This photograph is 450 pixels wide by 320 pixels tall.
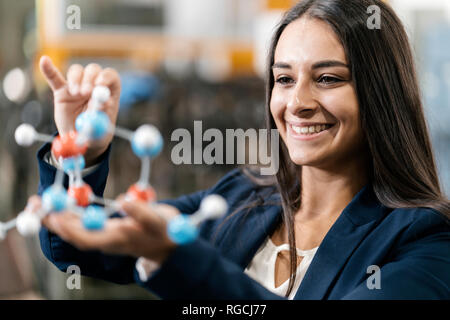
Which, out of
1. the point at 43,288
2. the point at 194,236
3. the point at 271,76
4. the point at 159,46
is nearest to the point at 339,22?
the point at 271,76

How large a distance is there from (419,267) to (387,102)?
345 millimetres

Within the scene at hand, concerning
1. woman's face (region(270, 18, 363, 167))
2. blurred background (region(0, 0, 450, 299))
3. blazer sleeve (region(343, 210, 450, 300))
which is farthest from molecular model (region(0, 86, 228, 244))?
blurred background (region(0, 0, 450, 299))

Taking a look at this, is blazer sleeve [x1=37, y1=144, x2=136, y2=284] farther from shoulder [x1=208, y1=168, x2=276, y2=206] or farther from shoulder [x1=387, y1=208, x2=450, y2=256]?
shoulder [x1=387, y1=208, x2=450, y2=256]

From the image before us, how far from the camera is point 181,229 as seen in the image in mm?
603

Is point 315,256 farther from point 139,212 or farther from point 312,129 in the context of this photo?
point 139,212

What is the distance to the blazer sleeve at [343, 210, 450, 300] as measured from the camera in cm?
84

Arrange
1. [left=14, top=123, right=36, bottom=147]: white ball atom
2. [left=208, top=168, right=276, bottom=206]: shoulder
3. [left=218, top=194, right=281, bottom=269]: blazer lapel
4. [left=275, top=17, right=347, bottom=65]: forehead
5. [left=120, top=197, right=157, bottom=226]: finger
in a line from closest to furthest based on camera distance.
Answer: [left=120, top=197, right=157, bottom=226]: finger
[left=14, top=123, right=36, bottom=147]: white ball atom
[left=275, top=17, right=347, bottom=65]: forehead
[left=218, top=194, right=281, bottom=269]: blazer lapel
[left=208, top=168, right=276, bottom=206]: shoulder

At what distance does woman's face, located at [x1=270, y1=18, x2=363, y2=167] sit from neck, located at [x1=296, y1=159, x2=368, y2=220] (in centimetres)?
9

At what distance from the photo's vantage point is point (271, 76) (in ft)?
4.00

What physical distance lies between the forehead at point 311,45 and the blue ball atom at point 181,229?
513 millimetres

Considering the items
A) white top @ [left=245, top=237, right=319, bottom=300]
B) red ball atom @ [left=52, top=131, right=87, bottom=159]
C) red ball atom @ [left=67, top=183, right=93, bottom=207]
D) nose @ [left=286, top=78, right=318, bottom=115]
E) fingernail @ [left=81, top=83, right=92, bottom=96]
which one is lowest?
white top @ [left=245, top=237, right=319, bottom=300]

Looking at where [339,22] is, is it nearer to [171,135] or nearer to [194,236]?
[194,236]

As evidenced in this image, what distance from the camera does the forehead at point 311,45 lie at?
102 centimetres
